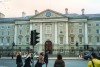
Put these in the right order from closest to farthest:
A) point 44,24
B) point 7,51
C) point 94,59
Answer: point 94,59 < point 7,51 < point 44,24

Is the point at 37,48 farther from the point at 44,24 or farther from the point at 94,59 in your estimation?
the point at 94,59

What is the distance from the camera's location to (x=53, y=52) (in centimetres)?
8762


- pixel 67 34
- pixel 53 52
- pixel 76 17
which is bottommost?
pixel 53 52

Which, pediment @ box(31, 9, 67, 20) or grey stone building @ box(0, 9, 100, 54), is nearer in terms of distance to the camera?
grey stone building @ box(0, 9, 100, 54)

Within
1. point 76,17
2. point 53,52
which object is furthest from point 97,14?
point 53,52

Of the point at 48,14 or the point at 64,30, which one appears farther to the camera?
the point at 48,14

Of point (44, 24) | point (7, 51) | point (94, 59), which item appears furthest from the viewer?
point (44, 24)

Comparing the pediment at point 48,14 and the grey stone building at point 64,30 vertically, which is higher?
the pediment at point 48,14

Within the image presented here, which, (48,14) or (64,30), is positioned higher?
(48,14)

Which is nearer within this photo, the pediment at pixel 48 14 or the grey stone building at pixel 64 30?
the grey stone building at pixel 64 30

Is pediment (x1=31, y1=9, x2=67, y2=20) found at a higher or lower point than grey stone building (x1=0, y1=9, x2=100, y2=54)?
higher

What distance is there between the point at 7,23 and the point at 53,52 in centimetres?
2135

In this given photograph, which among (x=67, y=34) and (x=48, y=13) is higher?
(x=48, y=13)

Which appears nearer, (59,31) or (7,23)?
(59,31)
